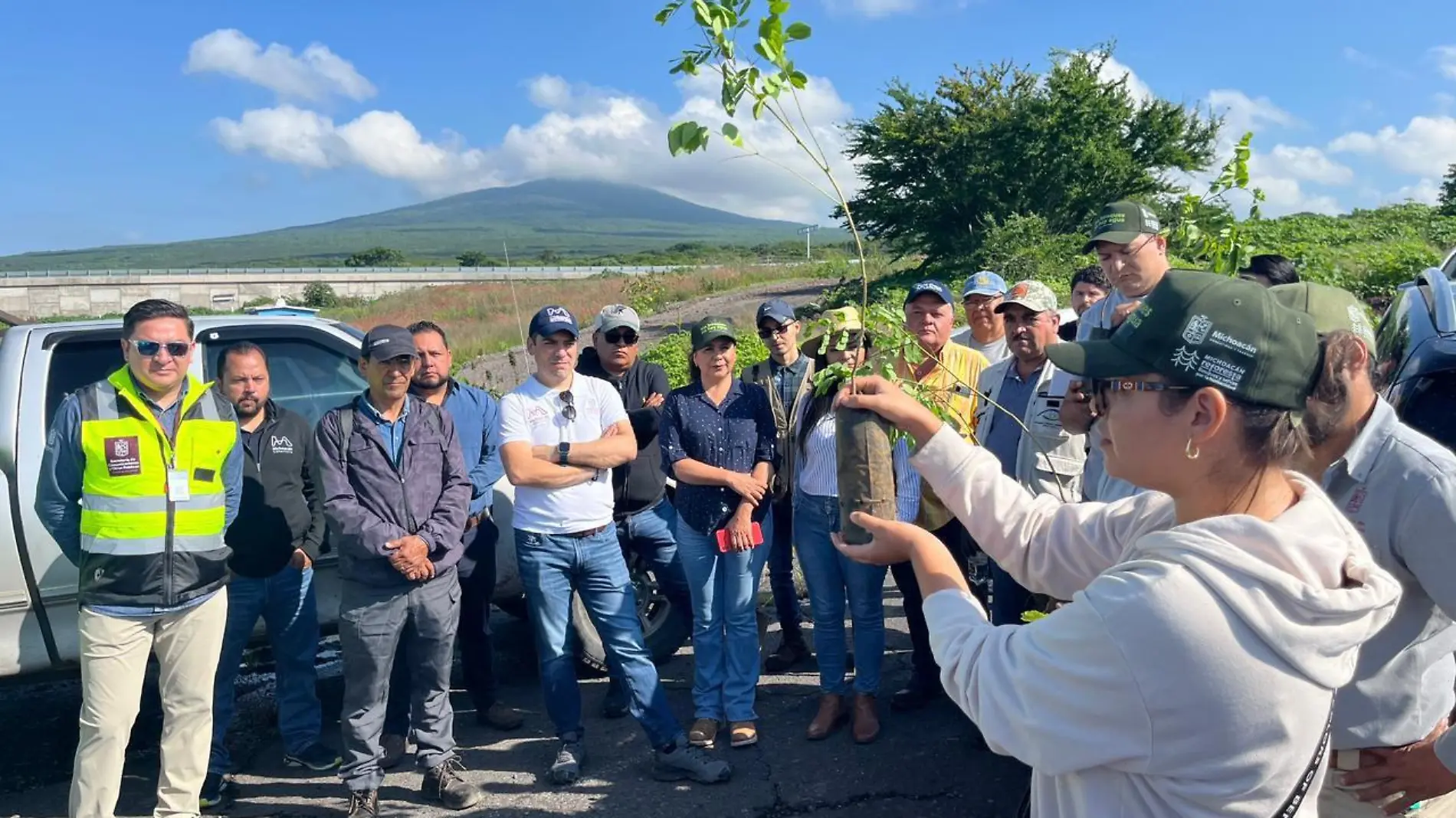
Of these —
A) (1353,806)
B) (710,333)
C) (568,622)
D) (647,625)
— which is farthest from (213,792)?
(1353,806)

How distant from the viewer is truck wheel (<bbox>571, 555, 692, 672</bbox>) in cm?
558

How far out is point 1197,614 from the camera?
134 cm

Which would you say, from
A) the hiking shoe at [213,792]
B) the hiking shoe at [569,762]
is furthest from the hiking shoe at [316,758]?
the hiking shoe at [569,762]

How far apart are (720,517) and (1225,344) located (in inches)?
133

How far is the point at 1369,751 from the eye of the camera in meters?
2.12

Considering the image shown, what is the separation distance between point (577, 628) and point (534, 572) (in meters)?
1.13

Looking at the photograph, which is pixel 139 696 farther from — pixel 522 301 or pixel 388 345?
pixel 522 301

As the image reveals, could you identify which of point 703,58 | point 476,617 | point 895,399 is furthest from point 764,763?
point 703,58

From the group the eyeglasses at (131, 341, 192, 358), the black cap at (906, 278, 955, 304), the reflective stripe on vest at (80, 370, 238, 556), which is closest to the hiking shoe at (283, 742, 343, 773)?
the reflective stripe on vest at (80, 370, 238, 556)

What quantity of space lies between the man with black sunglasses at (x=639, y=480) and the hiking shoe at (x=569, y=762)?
0.51m

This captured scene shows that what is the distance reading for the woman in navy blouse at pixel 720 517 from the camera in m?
4.69

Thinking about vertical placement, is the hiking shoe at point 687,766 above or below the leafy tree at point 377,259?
below

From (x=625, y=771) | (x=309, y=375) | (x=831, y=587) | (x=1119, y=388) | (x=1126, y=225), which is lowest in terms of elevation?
(x=625, y=771)

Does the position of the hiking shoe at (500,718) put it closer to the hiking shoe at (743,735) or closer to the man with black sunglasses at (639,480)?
the man with black sunglasses at (639,480)
